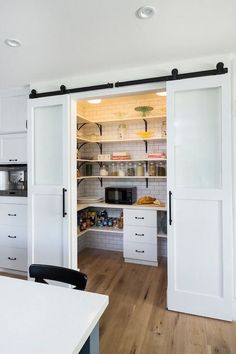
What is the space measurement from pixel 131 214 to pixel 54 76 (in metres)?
2.01

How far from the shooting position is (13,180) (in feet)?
10.1

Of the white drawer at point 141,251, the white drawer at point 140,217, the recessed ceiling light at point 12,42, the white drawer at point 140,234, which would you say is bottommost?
the white drawer at point 141,251

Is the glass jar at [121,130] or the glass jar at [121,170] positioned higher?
the glass jar at [121,130]

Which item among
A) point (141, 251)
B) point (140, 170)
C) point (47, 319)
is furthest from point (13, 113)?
point (47, 319)

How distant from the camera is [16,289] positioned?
108 centimetres

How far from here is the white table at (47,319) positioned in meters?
0.73

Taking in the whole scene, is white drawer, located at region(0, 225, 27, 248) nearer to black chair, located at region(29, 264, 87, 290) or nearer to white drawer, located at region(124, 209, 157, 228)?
white drawer, located at region(124, 209, 157, 228)

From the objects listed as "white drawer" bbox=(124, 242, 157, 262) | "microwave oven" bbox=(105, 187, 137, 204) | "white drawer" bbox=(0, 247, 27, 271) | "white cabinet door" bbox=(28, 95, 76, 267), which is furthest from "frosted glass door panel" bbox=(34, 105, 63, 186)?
"white drawer" bbox=(124, 242, 157, 262)

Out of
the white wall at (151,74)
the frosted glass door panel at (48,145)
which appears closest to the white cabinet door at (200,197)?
the white wall at (151,74)

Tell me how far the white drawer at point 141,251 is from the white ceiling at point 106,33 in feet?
7.52

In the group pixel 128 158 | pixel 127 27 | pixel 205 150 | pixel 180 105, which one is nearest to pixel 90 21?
pixel 127 27

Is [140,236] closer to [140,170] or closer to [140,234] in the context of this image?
[140,234]

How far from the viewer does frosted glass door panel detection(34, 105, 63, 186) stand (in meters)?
2.68

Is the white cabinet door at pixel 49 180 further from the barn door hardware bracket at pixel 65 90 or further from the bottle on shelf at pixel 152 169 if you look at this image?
the bottle on shelf at pixel 152 169
